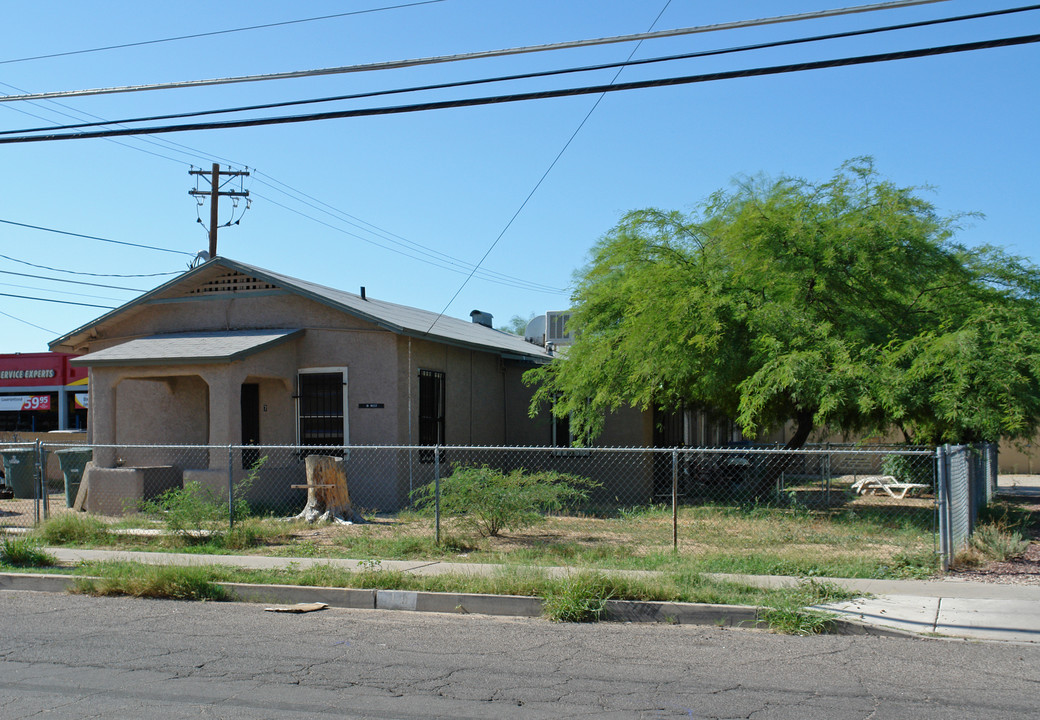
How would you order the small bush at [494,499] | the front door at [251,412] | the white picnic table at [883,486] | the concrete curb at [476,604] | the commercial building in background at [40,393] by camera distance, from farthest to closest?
the commercial building in background at [40,393], the white picnic table at [883,486], the front door at [251,412], the small bush at [494,499], the concrete curb at [476,604]

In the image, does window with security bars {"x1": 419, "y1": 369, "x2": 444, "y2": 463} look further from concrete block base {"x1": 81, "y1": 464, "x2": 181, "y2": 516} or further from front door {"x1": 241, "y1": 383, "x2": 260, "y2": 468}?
concrete block base {"x1": 81, "y1": 464, "x2": 181, "y2": 516}

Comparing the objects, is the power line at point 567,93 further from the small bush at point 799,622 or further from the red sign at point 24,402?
the red sign at point 24,402

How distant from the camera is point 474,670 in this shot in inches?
253

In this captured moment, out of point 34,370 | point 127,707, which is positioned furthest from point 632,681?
point 34,370

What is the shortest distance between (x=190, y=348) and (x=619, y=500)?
28.5 ft

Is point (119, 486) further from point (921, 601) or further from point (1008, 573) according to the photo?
point (1008, 573)

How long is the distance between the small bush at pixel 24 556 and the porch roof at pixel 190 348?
14.8 ft

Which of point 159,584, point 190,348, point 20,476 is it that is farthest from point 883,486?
point 20,476

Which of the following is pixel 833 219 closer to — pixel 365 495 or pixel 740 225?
pixel 740 225

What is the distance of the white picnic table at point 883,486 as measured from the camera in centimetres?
1917

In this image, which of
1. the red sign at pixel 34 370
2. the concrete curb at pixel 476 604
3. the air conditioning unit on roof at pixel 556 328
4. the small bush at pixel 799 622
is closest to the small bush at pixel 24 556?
the concrete curb at pixel 476 604

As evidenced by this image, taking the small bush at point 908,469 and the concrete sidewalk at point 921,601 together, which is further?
the small bush at point 908,469

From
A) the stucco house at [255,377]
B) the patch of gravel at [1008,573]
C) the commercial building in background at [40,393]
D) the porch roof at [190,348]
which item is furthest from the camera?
the commercial building in background at [40,393]

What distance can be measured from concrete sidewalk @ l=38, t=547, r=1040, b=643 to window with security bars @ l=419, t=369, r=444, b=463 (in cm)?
638
